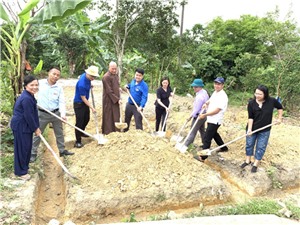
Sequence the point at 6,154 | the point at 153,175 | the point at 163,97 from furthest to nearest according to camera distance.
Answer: the point at 163,97 → the point at 6,154 → the point at 153,175

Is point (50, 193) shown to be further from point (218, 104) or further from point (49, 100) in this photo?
point (218, 104)

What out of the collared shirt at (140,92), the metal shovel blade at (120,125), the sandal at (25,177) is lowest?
the sandal at (25,177)

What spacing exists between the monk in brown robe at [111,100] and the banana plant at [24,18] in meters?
1.15

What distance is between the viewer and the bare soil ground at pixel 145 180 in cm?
366

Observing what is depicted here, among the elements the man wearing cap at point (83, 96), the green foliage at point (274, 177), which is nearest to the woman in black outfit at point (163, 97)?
the man wearing cap at point (83, 96)

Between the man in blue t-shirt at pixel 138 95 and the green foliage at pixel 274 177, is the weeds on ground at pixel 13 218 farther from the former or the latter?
the green foliage at pixel 274 177

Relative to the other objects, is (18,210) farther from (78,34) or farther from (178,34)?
(78,34)

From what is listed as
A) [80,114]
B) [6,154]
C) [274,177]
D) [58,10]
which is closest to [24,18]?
[58,10]

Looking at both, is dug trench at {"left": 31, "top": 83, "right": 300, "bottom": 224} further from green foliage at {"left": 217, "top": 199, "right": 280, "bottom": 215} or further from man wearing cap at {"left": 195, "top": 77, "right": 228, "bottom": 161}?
man wearing cap at {"left": 195, "top": 77, "right": 228, "bottom": 161}

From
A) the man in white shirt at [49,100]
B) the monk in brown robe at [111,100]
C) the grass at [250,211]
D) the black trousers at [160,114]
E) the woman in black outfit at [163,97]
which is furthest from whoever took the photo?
the black trousers at [160,114]

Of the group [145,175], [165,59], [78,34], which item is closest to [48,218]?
[145,175]

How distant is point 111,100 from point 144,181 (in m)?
2.01

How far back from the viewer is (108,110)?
18.0 feet

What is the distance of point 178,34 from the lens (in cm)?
1020
